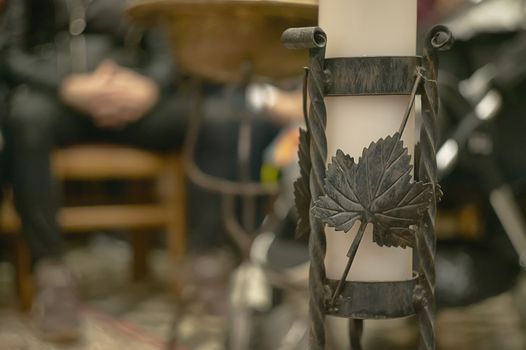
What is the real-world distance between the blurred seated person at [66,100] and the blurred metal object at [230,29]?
2.50ft

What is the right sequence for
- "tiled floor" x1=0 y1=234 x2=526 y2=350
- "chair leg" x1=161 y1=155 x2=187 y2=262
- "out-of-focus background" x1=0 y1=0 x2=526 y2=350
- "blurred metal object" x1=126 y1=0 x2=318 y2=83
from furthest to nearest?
"chair leg" x1=161 y1=155 x2=187 y2=262
"tiled floor" x1=0 y1=234 x2=526 y2=350
"out-of-focus background" x1=0 y1=0 x2=526 y2=350
"blurred metal object" x1=126 y1=0 x2=318 y2=83

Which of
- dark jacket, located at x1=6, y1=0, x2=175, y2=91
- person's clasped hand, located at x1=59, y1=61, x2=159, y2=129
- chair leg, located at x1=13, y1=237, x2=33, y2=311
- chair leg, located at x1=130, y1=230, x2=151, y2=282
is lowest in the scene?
chair leg, located at x1=130, y1=230, x2=151, y2=282

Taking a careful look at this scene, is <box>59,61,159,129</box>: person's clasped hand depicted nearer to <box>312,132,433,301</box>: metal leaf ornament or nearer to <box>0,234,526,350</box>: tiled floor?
<box>0,234,526,350</box>: tiled floor

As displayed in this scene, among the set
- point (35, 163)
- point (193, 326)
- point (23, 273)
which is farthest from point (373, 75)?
point (23, 273)

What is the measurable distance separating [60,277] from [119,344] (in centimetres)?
28

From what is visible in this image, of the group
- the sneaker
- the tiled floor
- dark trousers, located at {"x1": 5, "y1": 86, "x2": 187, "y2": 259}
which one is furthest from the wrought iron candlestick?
dark trousers, located at {"x1": 5, "y1": 86, "x2": 187, "y2": 259}

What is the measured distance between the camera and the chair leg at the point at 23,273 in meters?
2.08

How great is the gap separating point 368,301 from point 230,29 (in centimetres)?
58

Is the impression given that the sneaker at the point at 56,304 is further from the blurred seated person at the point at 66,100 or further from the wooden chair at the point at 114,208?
the wooden chair at the point at 114,208

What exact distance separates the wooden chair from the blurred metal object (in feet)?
2.78

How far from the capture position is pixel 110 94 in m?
1.98

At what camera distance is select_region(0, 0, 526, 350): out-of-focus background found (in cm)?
134

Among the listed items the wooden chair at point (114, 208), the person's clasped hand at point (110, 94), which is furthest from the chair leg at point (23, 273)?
the person's clasped hand at point (110, 94)

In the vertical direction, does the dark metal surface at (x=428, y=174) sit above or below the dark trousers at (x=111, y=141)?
above
